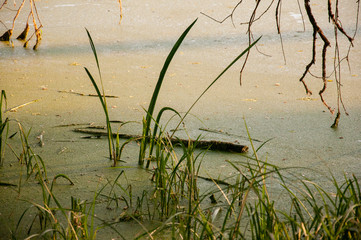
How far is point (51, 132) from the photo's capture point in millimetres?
1952

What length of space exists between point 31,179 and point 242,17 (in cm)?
270

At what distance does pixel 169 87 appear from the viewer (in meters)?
2.55

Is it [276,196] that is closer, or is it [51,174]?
[276,196]

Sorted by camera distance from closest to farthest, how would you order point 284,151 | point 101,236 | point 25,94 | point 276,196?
1. point 101,236
2. point 276,196
3. point 284,151
4. point 25,94

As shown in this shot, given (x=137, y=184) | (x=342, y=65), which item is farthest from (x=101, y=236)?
(x=342, y=65)

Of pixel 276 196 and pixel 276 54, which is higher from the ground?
pixel 276 54

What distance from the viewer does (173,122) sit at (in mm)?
2070

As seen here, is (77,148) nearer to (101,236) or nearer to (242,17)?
(101,236)

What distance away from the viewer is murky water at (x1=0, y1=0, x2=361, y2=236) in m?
1.71

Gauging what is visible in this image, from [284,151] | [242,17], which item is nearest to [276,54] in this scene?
[242,17]

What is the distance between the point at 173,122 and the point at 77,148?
0.47 meters

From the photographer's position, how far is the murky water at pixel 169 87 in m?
1.71

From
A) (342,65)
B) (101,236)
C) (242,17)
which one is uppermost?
(242,17)

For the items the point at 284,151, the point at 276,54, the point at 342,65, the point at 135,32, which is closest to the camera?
the point at 284,151
